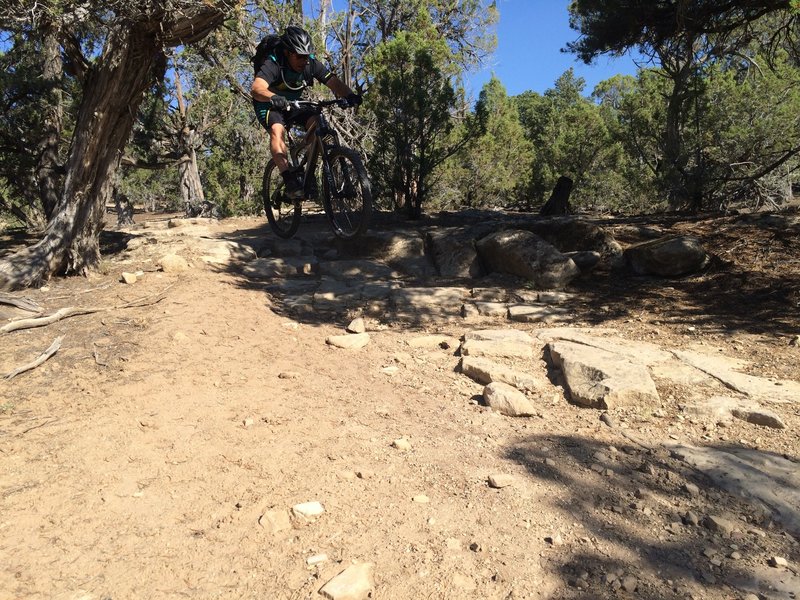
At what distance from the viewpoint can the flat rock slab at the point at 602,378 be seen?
10.5 feet

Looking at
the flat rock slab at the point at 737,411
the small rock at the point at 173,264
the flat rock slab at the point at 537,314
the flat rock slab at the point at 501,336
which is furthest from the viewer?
the small rock at the point at 173,264

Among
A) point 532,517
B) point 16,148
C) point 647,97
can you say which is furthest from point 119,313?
point 647,97

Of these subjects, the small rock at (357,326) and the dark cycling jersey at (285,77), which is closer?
the small rock at (357,326)

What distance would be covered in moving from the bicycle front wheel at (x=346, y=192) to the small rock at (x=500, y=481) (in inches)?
95.9

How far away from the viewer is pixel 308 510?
7.25 feet

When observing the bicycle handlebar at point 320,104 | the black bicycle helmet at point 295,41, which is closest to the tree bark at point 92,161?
the black bicycle helmet at point 295,41

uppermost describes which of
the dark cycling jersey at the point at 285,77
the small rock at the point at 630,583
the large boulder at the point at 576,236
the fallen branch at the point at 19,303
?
the dark cycling jersey at the point at 285,77

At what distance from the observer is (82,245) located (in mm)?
5328

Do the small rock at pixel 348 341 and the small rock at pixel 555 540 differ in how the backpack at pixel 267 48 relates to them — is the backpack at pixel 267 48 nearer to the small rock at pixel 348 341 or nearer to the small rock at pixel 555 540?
the small rock at pixel 348 341

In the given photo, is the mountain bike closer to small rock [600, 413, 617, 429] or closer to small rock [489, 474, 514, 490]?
small rock [600, 413, 617, 429]

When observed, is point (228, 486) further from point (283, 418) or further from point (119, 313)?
point (119, 313)

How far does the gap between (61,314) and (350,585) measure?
3.31 metres

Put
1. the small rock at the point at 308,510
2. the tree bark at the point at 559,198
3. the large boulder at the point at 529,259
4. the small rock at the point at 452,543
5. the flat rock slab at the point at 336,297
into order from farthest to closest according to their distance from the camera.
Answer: the tree bark at the point at 559,198 → the large boulder at the point at 529,259 → the flat rock slab at the point at 336,297 → the small rock at the point at 308,510 → the small rock at the point at 452,543

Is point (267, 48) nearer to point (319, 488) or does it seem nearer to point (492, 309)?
point (492, 309)
